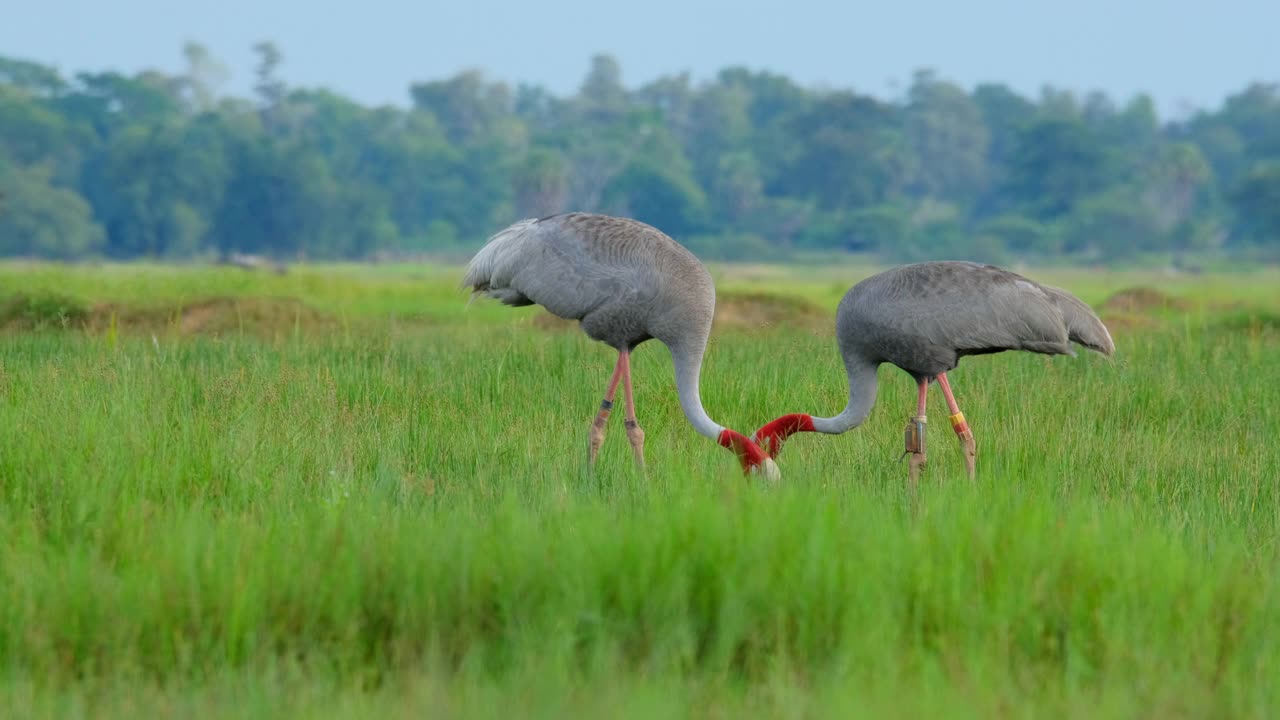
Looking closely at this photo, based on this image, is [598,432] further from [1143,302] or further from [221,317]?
[1143,302]

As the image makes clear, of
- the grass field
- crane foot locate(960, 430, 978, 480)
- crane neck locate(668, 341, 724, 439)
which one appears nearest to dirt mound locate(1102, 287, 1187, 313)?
crane foot locate(960, 430, 978, 480)

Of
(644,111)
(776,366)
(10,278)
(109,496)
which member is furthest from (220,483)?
(644,111)

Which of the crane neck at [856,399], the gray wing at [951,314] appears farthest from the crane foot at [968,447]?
the crane neck at [856,399]

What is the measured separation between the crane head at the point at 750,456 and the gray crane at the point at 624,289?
0.39 metres

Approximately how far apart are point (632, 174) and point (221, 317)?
70.3 m

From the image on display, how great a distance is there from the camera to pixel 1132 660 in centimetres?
359

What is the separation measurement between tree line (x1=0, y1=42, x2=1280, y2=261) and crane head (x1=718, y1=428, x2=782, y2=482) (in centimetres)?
6228

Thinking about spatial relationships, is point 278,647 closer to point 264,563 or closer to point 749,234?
point 264,563

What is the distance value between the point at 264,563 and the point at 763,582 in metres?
1.29

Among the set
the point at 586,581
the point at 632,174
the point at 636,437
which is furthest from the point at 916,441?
the point at 632,174

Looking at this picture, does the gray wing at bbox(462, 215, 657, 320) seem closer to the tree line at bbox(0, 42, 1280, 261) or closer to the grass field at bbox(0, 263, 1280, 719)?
the grass field at bbox(0, 263, 1280, 719)

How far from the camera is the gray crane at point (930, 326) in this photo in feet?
20.9

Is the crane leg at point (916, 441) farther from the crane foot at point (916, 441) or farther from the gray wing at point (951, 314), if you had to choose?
the gray wing at point (951, 314)

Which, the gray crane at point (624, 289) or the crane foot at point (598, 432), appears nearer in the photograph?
the crane foot at point (598, 432)
